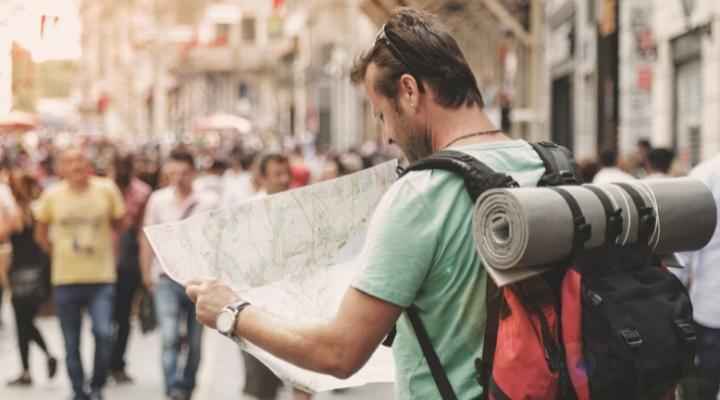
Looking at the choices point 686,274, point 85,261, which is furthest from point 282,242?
point 85,261

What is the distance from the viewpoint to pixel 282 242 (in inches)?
127

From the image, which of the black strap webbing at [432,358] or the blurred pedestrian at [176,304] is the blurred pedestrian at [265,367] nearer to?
the blurred pedestrian at [176,304]

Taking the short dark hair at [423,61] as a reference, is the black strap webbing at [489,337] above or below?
below

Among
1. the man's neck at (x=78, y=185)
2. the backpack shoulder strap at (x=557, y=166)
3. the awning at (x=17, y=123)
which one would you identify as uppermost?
the awning at (x=17, y=123)

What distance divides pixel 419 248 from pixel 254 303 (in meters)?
0.55

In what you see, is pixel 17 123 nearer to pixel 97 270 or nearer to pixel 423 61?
pixel 97 270

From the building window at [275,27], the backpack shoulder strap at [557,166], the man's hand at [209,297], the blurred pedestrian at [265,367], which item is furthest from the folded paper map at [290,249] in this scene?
the building window at [275,27]

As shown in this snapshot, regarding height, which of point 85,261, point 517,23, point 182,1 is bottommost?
point 85,261

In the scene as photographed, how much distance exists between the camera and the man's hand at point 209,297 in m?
2.99

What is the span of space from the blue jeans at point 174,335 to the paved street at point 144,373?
0.56 m

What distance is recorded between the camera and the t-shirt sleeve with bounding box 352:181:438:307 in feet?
8.92

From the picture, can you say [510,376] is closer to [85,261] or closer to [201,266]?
[201,266]

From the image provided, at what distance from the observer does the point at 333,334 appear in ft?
9.09

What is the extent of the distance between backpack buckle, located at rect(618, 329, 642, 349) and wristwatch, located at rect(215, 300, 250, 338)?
0.84 metres
